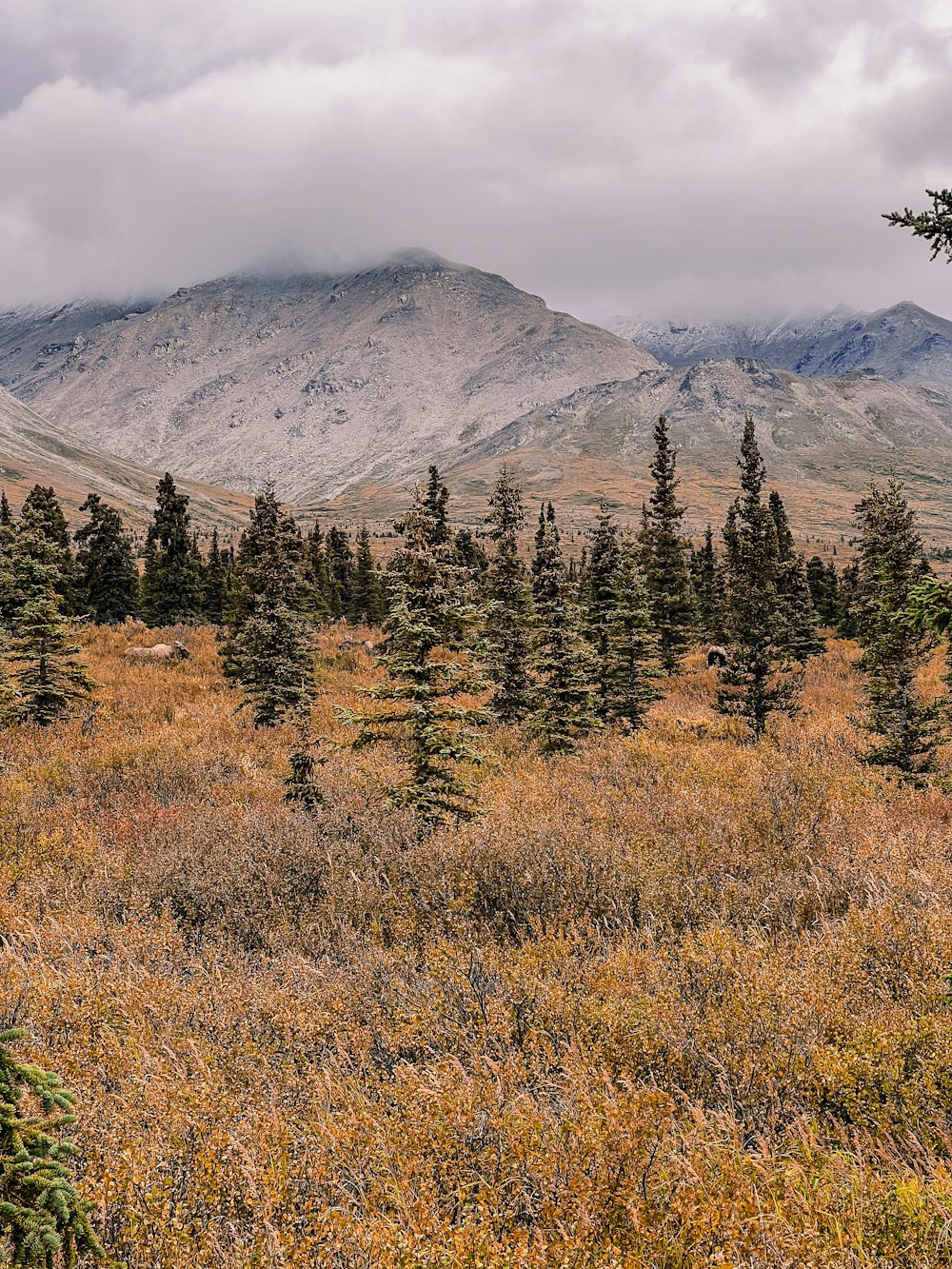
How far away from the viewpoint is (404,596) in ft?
31.7

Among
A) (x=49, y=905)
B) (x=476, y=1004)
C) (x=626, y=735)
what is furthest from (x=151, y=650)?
(x=476, y=1004)

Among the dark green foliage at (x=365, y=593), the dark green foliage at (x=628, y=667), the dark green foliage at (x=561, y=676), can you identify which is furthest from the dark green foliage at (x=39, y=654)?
the dark green foliage at (x=365, y=593)

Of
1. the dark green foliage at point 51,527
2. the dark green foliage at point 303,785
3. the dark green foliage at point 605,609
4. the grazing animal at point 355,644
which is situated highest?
the dark green foliage at point 51,527

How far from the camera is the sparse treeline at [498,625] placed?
9.58 meters

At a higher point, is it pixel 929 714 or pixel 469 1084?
pixel 929 714

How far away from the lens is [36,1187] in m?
1.89

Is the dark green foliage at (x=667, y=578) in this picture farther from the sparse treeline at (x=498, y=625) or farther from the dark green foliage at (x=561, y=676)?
the dark green foliage at (x=561, y=676)

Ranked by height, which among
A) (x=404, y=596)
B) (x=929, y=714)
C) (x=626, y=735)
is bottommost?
(x=626, y=735)

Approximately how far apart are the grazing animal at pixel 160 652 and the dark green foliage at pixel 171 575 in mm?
12053

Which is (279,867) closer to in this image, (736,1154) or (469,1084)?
(469,1084)


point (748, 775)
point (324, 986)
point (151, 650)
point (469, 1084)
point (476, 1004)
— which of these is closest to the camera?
point (469, 1084)

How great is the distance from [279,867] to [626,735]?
A: 10530 millimetres

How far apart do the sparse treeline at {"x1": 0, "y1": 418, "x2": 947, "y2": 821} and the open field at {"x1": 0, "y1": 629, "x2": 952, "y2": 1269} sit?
231 centimetres

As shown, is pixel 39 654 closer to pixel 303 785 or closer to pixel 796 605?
pixel 303 785
